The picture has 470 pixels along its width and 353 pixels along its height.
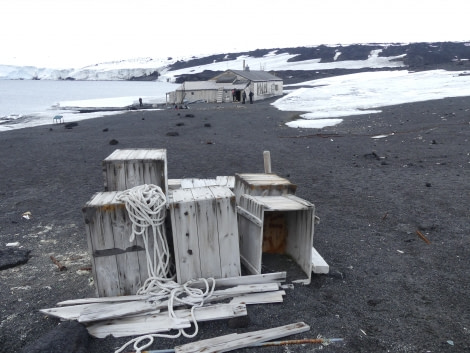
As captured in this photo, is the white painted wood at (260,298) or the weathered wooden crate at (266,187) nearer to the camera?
the white painted wood at (260,298)

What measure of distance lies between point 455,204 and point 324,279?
14.8 feet

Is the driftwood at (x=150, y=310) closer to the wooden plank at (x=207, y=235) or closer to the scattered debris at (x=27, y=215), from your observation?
the wooden plank at (x=207, y=235)

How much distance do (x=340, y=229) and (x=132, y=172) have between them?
396 centimetres

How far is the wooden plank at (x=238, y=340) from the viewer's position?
390 cm

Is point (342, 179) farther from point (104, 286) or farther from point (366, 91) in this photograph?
point (366, 91)

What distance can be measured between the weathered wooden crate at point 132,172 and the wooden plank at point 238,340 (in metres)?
2.12

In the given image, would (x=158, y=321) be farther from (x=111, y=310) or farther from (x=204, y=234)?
(x=204, y=234)

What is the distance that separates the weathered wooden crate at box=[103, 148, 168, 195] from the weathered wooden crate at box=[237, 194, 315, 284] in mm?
1214

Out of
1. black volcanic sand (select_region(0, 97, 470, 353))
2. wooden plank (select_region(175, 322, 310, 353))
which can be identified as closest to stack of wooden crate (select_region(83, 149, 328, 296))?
black volcanic sand (select_region(0, 97, 470, 353))

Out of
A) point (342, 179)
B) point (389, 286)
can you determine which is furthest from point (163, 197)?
point (342, 179)

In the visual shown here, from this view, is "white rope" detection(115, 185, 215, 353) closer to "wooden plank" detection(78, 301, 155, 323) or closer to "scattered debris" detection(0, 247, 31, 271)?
"wooden plank" detection(78, 301, 155, 323)

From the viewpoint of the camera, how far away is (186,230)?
15.6ft

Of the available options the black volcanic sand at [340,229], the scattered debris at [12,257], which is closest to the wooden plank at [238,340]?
the black volcanic sand at [340,229]

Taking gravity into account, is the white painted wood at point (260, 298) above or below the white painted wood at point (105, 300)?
below
